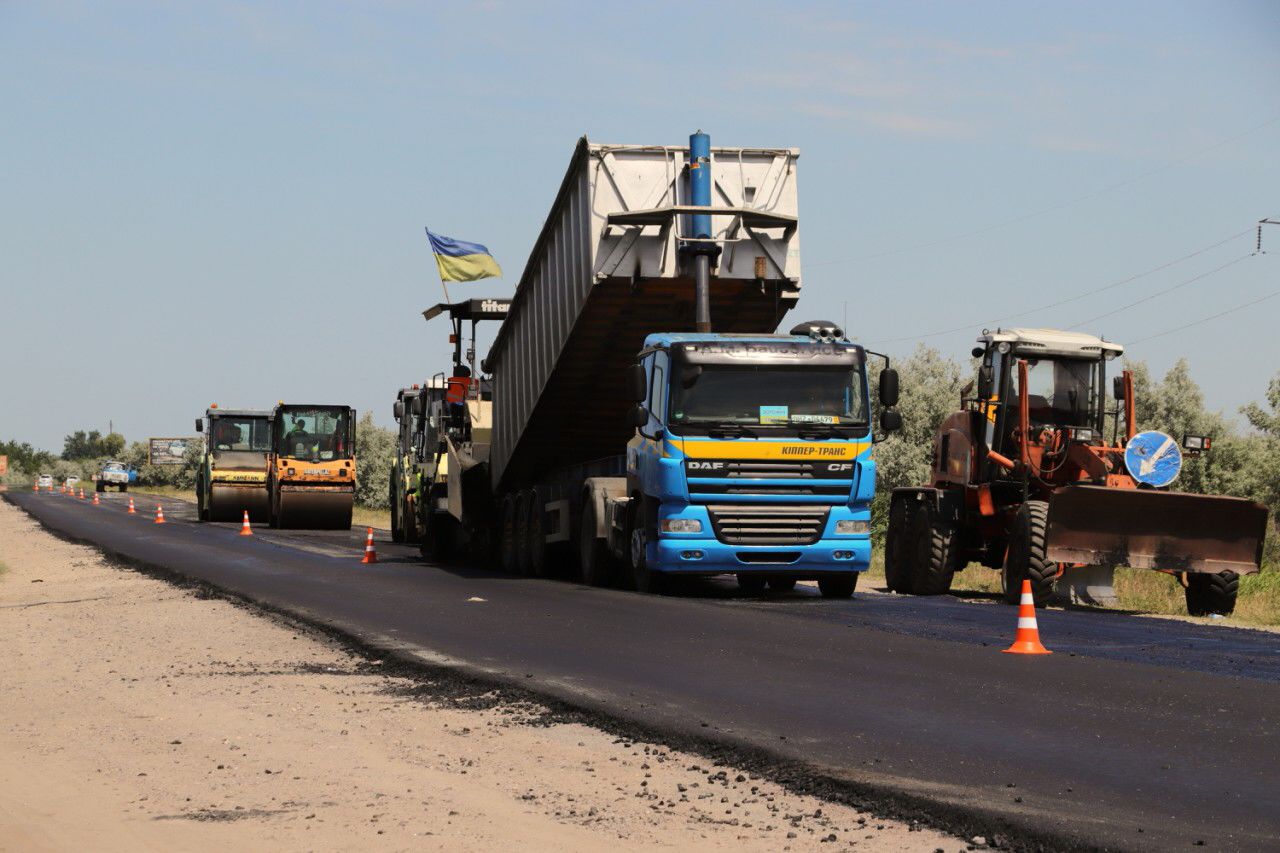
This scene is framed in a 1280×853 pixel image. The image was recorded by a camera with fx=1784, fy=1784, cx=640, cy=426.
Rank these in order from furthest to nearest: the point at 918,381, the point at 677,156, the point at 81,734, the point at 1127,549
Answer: the point at 918,381, the point at 677,156, the point at 1127,549, the point at 81,734

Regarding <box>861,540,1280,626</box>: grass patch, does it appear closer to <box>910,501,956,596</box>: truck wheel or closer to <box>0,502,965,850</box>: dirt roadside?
<box>910,501,956,596</box>: truck wheel

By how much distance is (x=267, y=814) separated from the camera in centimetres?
725

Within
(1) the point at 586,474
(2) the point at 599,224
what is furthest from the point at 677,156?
(1) the point at 586,474

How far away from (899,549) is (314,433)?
83.1 ft

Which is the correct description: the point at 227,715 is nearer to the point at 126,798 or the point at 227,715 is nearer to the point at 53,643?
the point at 126,798

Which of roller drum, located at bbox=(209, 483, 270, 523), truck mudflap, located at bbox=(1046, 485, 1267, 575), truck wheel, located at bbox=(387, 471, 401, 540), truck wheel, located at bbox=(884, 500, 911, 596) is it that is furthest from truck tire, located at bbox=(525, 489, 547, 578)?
roller drum, located at bbox=(209, 483, 270, 523)

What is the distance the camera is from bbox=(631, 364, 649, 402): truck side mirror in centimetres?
1872

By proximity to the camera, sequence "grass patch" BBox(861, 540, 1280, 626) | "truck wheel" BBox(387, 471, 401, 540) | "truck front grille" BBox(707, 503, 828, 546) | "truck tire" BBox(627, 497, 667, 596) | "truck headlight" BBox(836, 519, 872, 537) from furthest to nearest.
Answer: "truck wheel" BBox(387, 471, 401, 540) < "grass patch" BBox(861, 540, 1280, 626) < "truck tire" BBox(627, 497, 667, 596) < "truck headlight" BBox(836, 519, 872, 537) < "truck front grille" BBox(707, 503, 828, 546)

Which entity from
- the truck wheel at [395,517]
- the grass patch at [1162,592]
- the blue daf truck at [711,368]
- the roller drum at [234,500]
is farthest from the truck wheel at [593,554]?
the roller drum at [234,500]

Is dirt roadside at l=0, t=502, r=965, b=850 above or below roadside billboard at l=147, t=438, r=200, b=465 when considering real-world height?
below

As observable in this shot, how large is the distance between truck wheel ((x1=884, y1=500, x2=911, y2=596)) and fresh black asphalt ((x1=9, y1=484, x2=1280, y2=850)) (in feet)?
3.48

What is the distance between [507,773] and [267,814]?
4.39ft

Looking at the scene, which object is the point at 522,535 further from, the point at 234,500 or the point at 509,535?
the point at 234,500

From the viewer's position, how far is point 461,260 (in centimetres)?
3145
